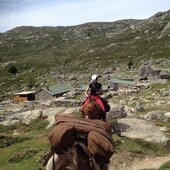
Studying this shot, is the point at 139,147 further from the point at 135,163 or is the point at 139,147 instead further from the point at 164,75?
the point at 164,75

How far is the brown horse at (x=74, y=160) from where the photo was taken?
7297 mm

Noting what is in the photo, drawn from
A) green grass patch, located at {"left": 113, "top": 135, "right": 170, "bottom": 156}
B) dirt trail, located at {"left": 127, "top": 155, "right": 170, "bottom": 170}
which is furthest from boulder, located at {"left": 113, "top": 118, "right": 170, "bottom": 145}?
dirt trail, located at {"left": 127, "top": 155, "right": 170, "bottom": 170}

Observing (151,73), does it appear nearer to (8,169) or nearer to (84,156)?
(8,169)

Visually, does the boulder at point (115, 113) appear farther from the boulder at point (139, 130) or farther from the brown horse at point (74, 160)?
the brown horse at point (74, 160)

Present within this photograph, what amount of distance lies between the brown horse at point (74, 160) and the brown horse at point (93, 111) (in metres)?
2.23

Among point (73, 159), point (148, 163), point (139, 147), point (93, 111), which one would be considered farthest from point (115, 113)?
point (73, 159)

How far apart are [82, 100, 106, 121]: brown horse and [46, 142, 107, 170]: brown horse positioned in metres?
2.23

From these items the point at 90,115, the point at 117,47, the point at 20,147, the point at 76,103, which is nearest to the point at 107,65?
the point at 117,47

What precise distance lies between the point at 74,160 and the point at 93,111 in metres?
3.07

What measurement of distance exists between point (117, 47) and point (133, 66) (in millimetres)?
64468

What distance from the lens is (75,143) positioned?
25.7 ft

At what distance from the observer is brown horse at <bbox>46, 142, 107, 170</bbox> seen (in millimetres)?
7297

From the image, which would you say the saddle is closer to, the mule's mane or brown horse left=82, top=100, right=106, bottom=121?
the mule's mane

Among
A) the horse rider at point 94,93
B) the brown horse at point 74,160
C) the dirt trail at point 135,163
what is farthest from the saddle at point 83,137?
the dirt trail at point 135,163
